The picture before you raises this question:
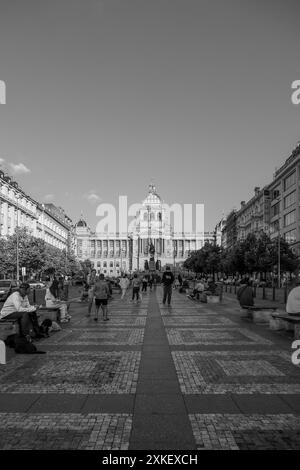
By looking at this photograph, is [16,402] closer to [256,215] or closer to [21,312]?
[21,312]

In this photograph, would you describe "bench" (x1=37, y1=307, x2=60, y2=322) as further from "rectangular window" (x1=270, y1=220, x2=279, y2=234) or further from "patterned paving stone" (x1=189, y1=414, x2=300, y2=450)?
"rectangular window" (x1=270, y1=220, x2=279, y2=234)

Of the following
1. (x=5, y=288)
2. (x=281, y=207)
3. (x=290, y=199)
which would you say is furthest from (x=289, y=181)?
(x=5, y=288)

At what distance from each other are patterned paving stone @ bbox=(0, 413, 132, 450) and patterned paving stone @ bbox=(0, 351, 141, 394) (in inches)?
52.3

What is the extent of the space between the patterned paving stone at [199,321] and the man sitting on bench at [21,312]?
5.68 m

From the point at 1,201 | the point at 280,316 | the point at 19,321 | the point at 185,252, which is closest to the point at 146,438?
the point at 19,321

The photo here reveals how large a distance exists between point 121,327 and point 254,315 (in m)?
4.80

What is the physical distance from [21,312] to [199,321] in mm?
7564

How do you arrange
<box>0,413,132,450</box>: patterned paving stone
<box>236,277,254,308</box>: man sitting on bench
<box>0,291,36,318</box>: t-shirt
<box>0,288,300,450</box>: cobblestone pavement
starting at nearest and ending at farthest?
<box>0,413,132,450</box>: patterned paving stone < <box>0,288,300,450</box>: cobblestone pavement < <box>0,291,36,318</box>: t-shirt < <box>236,277,254,308</box>: man sitting on bench

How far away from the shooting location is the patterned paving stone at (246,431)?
533 cm

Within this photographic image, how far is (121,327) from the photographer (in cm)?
1633

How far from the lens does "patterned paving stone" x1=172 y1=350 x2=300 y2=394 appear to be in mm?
7805

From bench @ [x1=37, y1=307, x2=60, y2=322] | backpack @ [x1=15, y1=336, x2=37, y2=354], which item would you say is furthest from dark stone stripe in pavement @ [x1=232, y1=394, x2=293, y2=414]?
bench @ [x1=37, y1=307, x2=60, y2=322]

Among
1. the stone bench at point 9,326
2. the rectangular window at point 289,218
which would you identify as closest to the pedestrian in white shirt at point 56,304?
the stone bench at point 9,326

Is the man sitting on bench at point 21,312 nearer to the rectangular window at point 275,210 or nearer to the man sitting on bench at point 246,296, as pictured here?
the man sitting on bench at point 246,296
